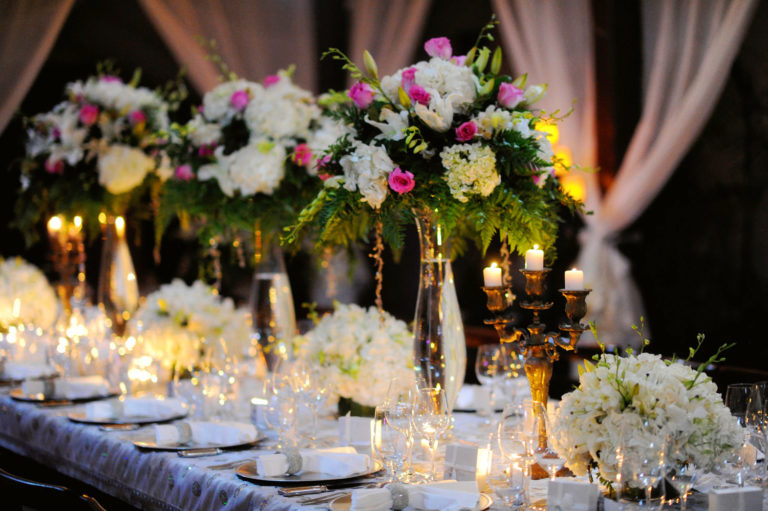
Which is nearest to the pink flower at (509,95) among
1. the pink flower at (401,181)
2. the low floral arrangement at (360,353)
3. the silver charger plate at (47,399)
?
the pink flower at (401,181)

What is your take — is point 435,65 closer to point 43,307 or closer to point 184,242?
point 43,307

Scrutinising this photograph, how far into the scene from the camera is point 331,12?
6598 mm

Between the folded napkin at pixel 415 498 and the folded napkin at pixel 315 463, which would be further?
the folded napkin at pixel 315 463

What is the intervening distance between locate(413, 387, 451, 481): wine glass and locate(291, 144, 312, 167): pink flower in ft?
3.91

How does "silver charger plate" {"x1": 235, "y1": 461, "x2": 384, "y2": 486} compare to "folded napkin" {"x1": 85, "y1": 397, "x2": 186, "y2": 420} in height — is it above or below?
below

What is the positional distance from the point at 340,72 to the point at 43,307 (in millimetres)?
3033

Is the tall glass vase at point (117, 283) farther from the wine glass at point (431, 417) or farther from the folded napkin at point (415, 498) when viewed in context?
the folded napkin at point (415, 498)

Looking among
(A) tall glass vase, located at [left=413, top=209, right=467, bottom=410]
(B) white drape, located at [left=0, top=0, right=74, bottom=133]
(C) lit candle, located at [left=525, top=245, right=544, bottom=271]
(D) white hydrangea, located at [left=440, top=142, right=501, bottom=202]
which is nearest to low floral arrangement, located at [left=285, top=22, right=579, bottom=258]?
(D) white hydrangea, located at [left=440, top=142, right=501, bottom=202]

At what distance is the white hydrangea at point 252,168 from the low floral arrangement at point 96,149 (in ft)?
2.56

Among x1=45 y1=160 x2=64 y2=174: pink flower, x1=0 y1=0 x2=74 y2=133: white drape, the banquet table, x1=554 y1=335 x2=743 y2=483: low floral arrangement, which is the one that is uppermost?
x1=0 y1=0 x2=74 y2=133: white drape

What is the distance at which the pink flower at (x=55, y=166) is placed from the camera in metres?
4.05

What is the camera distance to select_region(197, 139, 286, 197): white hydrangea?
322 cm

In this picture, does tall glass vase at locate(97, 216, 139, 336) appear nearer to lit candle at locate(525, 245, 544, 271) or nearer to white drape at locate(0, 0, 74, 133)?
white drape at locate(0, 0, 74, 133)

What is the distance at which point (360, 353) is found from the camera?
274cm
